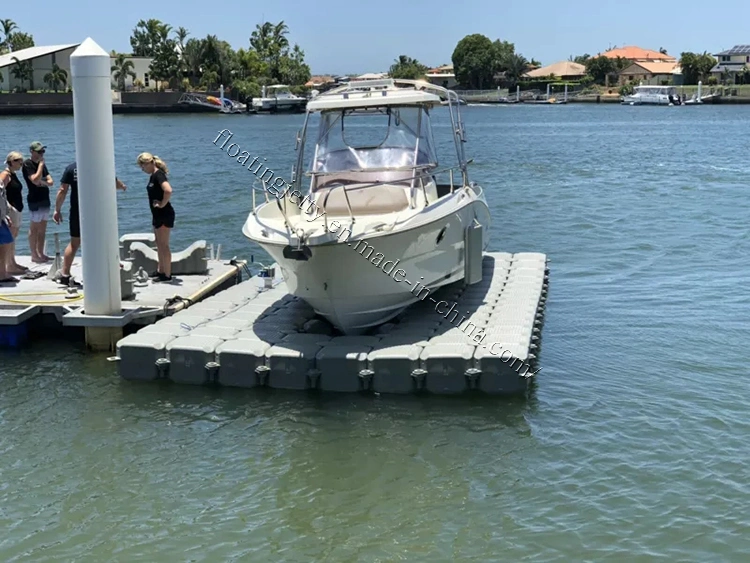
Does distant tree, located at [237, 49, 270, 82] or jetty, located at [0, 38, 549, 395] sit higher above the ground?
distant tree, located at [237, 49, 270, 82]

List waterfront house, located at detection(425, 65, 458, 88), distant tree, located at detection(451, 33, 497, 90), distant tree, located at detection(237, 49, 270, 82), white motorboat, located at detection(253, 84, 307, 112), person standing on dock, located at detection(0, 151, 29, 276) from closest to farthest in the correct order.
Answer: person standing on dock, located at detection(0, 151, 29, 276), white motorboat, located at detection(253, 84, 307, 112), distant tree, located at detection(237, 49, 270, 82), distant tree, located at detection(451, 33, 497, 90), waterfront house, located at detection(425, 65, 458, 88)

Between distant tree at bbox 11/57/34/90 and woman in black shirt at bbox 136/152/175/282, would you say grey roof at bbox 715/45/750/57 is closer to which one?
distant tree at bbox 11/57/34/90

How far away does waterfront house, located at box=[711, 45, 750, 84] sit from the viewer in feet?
478

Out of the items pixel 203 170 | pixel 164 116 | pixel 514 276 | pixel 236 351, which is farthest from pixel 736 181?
pixel 164 116

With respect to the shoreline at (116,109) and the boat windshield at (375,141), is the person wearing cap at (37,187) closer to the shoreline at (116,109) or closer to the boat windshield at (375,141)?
the boat windshield at (375,141)

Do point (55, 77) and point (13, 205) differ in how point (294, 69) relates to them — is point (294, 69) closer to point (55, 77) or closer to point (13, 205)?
point (55, 77)

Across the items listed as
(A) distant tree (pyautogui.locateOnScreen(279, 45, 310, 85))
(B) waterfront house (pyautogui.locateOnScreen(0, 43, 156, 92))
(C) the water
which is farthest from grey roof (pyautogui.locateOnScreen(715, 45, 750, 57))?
(C) the water

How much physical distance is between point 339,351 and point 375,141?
→ 375cm

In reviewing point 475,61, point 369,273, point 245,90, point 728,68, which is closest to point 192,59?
point 245,90

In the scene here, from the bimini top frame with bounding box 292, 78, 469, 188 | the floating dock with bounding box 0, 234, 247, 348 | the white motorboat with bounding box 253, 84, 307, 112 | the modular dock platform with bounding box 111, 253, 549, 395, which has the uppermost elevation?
the white motorboat with bounding box 253, 84, 307, 112

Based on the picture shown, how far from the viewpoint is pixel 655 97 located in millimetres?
128625

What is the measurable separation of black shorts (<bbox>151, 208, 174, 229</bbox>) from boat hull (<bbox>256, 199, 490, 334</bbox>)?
211cm

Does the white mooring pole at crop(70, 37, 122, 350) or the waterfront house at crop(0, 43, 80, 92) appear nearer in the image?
the white mooring pole at crop(70, 37, 122, 350)

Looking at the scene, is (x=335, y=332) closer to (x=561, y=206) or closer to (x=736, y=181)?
(x=561, y=206)
